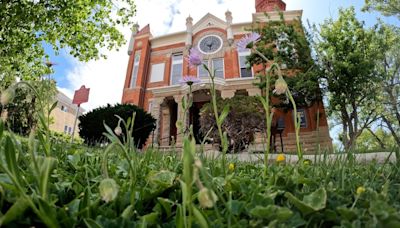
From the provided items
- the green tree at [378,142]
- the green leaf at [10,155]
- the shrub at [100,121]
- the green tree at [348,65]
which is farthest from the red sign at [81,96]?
the green tree at [348,65]

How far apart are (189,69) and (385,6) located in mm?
11538

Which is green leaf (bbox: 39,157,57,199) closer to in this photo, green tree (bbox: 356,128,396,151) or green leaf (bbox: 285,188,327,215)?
green leaf (bbox: 285,188,327,215)

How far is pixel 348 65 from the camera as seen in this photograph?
1211 centimetres

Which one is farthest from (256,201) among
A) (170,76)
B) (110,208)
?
(170,76)

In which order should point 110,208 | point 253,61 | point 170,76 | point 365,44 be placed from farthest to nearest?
point 170,76 < point 253,61 < point 365,44 < point 110,208

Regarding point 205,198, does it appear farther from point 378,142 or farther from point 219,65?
point 219,65

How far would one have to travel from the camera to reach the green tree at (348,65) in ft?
40.5

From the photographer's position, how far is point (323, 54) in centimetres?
1358

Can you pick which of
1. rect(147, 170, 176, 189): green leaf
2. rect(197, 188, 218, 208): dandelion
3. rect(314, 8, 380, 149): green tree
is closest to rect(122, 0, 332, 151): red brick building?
rect(314, 8, 380, 149): green tree

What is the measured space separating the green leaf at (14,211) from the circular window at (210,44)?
61.6ft

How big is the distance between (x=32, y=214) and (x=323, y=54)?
1478cm

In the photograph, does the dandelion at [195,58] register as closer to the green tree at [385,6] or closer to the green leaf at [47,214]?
the green leaf at [47,214]

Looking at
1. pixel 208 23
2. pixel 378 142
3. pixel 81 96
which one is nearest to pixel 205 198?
pixel 378 142

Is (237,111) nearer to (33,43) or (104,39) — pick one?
(104,39)
